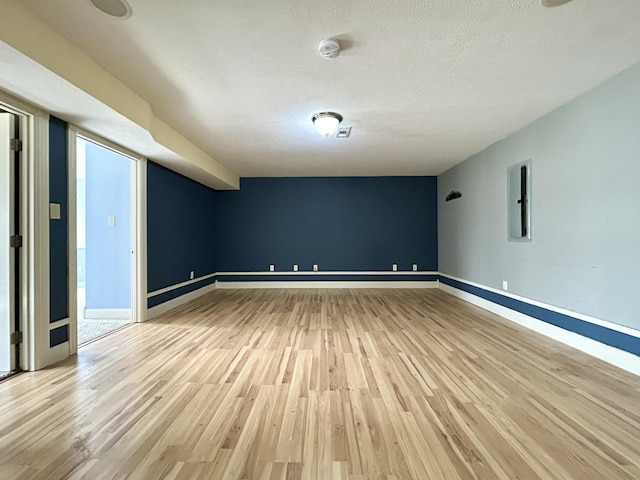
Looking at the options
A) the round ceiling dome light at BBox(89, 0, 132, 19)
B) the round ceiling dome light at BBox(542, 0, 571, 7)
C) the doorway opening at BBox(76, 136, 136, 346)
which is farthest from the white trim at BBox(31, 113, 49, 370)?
the round ceiling dome light at BBox(542, 0, 571, 7)

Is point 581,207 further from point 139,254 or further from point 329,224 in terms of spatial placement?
point 139,254

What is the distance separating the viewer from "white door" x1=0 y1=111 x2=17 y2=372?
2.66 metres

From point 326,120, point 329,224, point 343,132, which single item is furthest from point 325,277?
point 326,120

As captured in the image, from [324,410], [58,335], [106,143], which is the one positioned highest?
[106,143]

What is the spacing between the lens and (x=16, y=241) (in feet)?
8.89

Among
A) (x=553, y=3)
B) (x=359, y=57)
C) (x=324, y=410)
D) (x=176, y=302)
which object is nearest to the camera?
(x=553, y=3)

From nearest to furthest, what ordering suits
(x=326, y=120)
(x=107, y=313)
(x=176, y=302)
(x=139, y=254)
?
1. (x=326, y=120)
2. (x=139, y=254)
3. (x=107, y=313)
4. (x=176, y=302)

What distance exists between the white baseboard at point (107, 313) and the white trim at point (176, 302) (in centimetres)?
30

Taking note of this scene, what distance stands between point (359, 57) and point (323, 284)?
17.8 ft

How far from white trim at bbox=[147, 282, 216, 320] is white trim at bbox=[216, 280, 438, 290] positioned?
1.59 ft

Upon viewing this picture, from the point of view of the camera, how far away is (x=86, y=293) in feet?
15.0

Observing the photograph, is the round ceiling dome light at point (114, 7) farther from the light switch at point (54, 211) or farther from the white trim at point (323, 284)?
the white trim at point (323, 284)

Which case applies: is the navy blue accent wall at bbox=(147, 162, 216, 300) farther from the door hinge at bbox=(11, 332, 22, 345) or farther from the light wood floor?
the door hinge at bbox=(11, 332, 22, 345)

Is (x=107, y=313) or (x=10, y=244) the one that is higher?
(x=10, y=244)
